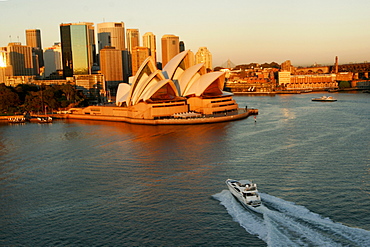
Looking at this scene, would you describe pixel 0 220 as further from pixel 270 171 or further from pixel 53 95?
pixel 53 95

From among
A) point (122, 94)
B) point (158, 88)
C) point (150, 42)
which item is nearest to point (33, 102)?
point (122, 94)

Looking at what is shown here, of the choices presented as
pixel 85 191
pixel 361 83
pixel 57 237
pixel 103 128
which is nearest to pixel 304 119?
pixel 103 128

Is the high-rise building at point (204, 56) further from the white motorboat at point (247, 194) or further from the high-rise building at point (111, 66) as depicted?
the white motorboat at point (247, 194)

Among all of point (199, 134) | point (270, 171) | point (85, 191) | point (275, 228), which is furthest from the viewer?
point (199, 134)

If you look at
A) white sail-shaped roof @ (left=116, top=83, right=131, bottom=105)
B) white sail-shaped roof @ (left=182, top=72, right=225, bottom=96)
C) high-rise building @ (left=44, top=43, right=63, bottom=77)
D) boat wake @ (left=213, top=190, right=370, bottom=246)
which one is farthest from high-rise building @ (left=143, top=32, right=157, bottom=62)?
boat wake @ (left=213, top=190, right=370, bottom=246)

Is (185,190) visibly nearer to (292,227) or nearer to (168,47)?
(292,227)

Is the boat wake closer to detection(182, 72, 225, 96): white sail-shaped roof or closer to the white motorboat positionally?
the white motorboat
